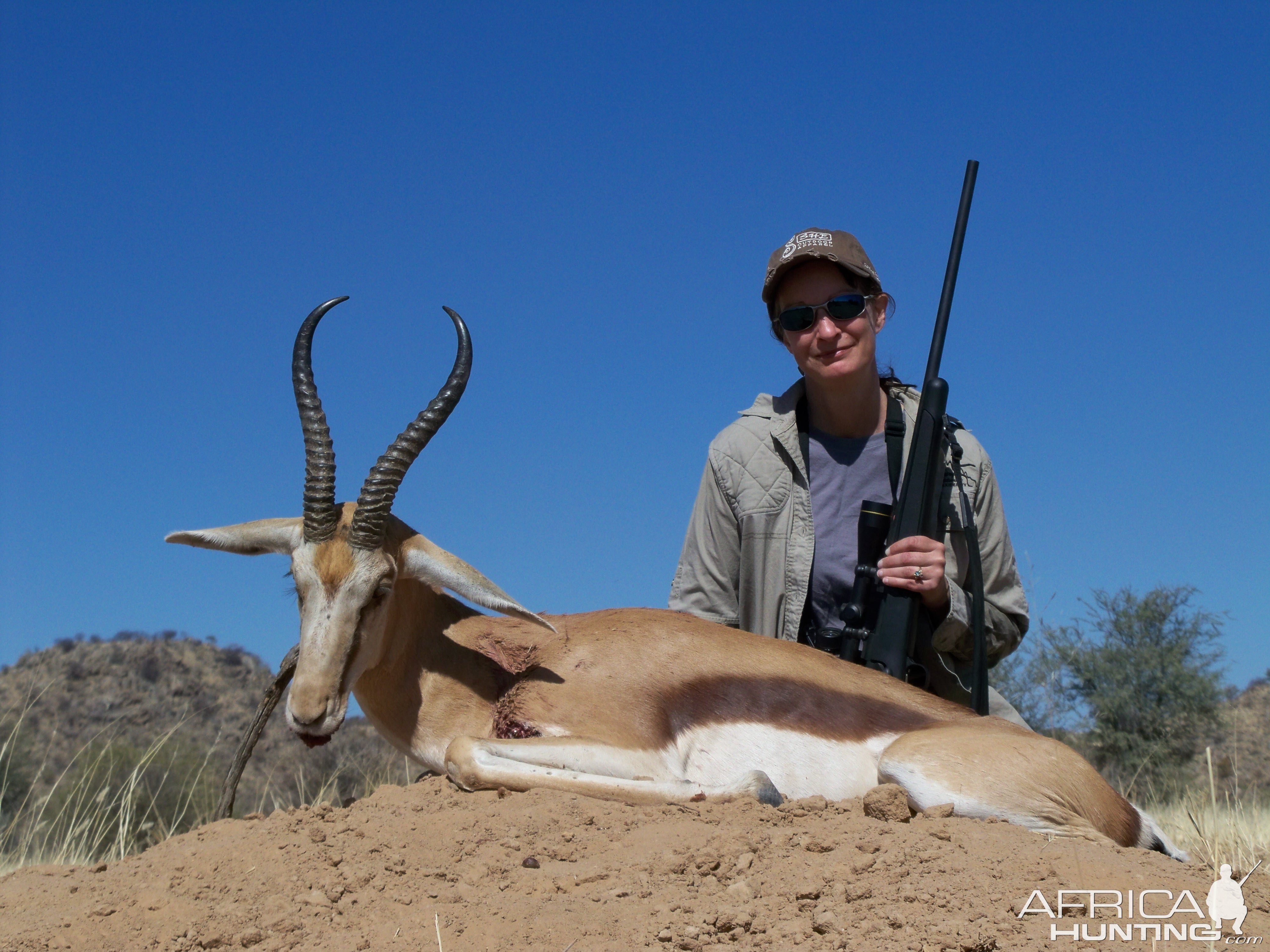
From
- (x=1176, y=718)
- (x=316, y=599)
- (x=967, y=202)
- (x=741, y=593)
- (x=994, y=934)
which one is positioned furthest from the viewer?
(x=1176, y=718)

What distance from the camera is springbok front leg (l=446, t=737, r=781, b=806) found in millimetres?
4629

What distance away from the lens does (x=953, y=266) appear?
7.37 meters

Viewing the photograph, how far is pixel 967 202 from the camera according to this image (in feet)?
24.5

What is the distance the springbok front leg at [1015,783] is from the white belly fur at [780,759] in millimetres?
184

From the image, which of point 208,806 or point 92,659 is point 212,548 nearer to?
point 208,806

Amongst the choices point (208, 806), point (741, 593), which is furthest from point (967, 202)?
point (208, 806)

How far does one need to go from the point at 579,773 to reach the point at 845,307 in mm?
3238

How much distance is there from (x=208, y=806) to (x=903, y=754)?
26.5 feet

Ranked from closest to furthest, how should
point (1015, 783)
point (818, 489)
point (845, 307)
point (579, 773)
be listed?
point (1015, 783) → point (579, 773) → point (845, 307) → point (818, 489)

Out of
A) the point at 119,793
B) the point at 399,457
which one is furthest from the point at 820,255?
the point at 119,793

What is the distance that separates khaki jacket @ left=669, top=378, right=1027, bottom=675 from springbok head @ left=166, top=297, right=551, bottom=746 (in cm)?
177

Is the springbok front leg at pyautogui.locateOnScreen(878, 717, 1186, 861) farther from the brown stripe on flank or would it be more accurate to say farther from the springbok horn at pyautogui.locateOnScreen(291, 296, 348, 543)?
the springbok horn at pyautogui.locateOnScreen(291, 296, 348, 543)

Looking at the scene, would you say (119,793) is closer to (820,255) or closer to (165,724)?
(820,255)

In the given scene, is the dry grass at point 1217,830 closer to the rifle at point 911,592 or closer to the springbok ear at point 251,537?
the rifle at point 911,592
